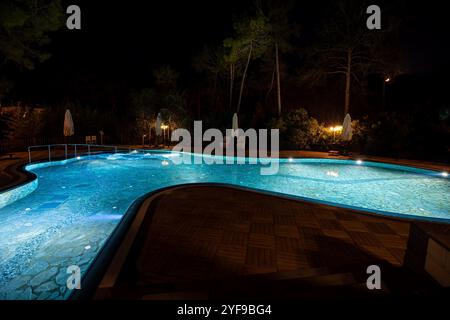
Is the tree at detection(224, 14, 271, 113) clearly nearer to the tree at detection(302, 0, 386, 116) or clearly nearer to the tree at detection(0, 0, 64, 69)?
the tree at detection(302, 0, 386, 116)

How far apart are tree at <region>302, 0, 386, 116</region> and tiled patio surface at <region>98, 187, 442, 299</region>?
1318cm

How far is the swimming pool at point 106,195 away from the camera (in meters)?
3.15

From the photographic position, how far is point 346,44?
1507 centimetres

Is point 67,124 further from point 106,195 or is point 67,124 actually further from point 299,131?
point 299,131

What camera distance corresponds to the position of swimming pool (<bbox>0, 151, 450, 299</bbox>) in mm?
3152

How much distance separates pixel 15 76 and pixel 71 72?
16.8 ft

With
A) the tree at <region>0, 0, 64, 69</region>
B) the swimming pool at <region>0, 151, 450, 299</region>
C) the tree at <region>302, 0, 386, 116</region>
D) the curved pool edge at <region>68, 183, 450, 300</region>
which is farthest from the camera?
the tree at <region>302, 0, 386, 116</region>

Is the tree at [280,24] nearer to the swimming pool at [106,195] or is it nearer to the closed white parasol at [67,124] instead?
the swimming pool at [106,195]

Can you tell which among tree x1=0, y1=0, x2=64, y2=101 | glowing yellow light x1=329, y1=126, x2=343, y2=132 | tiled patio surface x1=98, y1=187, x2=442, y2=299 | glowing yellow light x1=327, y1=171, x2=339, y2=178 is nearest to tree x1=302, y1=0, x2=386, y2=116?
glowing yellow light x1=329, y1=126, x2=343, y2=132

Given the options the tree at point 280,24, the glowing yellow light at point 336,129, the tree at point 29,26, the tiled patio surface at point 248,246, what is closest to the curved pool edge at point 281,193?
the tiled patio surface at point 248,246

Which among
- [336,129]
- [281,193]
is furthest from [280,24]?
[281,193]

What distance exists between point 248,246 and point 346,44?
16.4 m

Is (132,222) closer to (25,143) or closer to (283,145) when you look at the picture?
(25,143)
